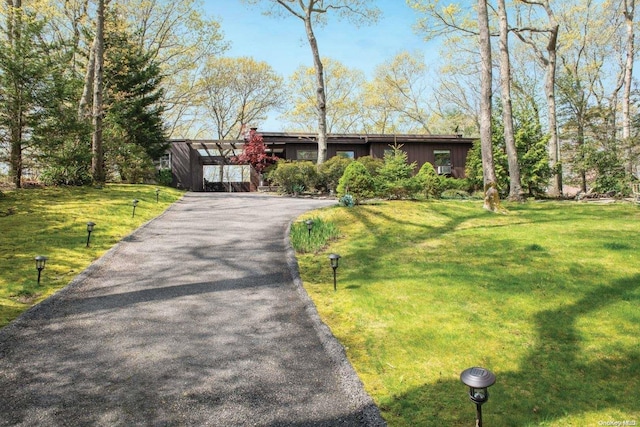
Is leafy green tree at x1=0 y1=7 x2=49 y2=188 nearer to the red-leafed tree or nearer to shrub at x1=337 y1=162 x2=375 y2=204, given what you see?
shrub at x1=337 y1=162 x2=375 y2=204

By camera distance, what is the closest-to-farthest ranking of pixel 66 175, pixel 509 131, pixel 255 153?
pixel 509 131 → pixel 66 175 → pixel 255 153

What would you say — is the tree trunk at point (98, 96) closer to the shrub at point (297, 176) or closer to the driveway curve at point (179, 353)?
the shrub at point (297, 176)

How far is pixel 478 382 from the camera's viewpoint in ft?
10.00

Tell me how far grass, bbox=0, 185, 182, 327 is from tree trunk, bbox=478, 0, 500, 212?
11.2 metres

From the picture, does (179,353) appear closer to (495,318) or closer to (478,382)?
(478,382)

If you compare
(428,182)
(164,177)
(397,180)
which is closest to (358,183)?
(397,180)

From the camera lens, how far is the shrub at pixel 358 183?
13.3 m

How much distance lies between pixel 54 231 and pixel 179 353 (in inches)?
287

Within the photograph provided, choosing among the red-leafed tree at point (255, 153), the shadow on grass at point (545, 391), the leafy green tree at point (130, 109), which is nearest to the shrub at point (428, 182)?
the shadow on grass at point (545, 391)

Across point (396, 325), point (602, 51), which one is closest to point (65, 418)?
point (396, 325)

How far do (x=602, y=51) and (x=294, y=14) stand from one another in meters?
22.3

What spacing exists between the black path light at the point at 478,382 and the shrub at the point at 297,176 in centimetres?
1868

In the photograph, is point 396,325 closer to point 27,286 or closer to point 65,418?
point 65,418

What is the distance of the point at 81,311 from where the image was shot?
6129mm
